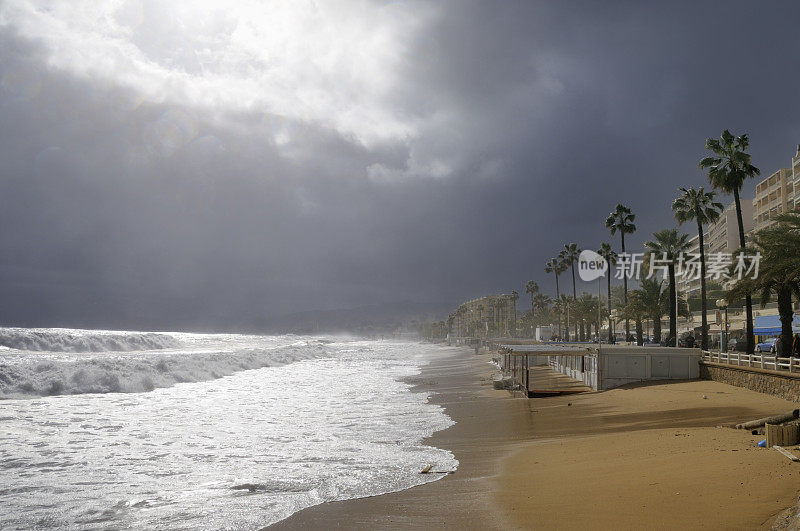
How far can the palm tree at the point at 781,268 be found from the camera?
86.1ft

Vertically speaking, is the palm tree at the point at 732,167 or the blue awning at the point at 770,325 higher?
the palm tree at the point at 732,167

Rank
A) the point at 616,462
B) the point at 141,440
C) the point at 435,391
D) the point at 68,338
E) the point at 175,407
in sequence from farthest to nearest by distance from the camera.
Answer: the point at 68,338
the point at 435,391
the point at 175,407
the point at 141,440
the point at 616,462

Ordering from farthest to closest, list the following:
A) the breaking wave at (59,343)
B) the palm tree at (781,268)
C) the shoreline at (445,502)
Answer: the breaking wave at (59,343)
the palm tree at (781,268)
the shoreline at (445,502)

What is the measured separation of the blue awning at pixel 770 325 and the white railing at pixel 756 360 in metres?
19.4

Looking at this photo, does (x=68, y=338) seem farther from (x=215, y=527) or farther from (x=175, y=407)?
(x=215, y=527)

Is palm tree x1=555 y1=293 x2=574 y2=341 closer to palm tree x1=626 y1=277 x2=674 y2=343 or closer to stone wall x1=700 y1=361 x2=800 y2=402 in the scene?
palm tree x1=626 y1=277 x2=674 y2=343

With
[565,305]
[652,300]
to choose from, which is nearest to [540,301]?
[565,305]

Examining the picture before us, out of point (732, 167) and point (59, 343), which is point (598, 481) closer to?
point (732, 167)

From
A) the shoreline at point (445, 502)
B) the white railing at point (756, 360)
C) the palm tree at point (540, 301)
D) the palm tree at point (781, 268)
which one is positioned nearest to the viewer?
the shoreline at point (445, 502)

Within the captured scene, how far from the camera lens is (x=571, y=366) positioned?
128ft

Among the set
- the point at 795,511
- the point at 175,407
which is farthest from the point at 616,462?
the point at 175,407

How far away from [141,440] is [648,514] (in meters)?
13.4

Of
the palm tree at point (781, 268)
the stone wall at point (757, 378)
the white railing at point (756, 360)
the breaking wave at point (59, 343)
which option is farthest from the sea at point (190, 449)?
the breaking wave at point (59, 343)

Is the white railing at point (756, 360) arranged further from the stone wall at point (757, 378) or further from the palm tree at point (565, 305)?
the palm tree at point (565, 305)
